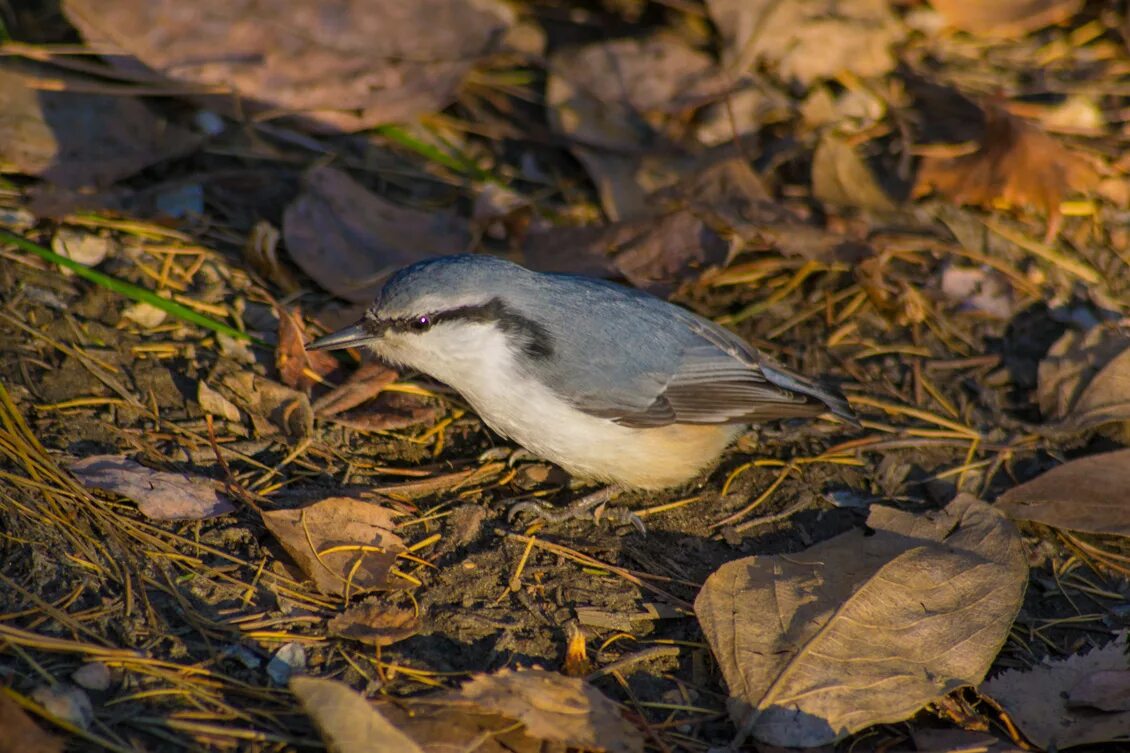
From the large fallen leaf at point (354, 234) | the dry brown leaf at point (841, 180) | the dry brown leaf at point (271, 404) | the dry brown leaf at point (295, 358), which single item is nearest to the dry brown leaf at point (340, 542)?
the dry brown leaf at point (271, 404)

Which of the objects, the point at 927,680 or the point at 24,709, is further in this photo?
the point at 927,680

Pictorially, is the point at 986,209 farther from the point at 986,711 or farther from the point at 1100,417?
the point at 986,711

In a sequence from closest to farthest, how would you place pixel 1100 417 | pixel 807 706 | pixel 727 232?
1. pixel 807 706
2. pixel 1100 417
3. pixel 727 232

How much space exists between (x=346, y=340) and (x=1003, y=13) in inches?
180

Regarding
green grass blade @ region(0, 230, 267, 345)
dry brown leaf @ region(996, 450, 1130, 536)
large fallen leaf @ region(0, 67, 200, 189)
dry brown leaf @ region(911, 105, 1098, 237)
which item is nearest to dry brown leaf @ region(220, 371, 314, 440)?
green grass blade @ region(0, 230, 267, 345)

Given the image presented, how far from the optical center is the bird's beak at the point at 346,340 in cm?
374

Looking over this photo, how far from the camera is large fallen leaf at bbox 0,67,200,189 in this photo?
14.7 ft

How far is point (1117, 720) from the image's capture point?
3.03 m

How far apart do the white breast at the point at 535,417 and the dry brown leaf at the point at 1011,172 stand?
2322 mm

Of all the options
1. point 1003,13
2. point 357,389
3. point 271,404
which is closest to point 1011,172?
point 1003,13

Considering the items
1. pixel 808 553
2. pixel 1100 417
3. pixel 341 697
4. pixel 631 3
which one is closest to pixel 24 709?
pixel 341 697

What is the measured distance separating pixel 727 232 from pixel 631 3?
1927mm

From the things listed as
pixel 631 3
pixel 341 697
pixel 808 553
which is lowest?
pixel 808 553

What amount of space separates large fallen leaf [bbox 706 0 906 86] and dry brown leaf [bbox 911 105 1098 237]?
860 mm
